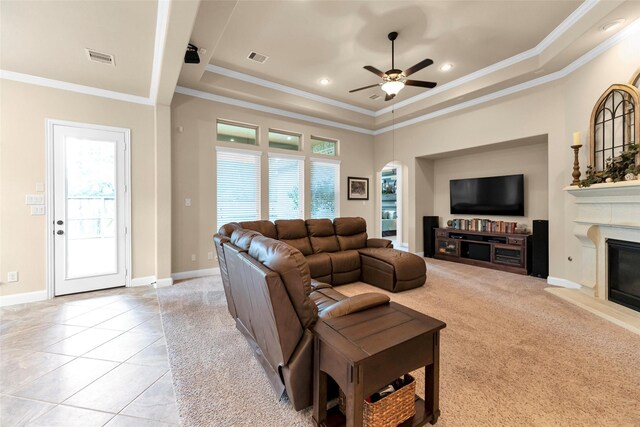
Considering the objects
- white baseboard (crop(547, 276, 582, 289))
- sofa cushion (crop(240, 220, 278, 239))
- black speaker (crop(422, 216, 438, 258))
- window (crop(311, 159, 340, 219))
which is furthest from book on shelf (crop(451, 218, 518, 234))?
sofa cushion (crop(240, 220, 278, 239))

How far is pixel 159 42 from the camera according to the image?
2.77 m

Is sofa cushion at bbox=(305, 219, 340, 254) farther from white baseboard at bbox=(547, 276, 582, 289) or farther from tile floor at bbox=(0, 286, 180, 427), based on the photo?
white baseboard at bbox=(547, 276, 582, 289)

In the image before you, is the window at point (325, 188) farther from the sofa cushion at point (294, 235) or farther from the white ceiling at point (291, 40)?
the white ceiling at point (291, 40)

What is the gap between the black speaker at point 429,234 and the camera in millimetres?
6277

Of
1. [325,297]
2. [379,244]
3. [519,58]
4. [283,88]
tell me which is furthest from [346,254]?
[519,58]

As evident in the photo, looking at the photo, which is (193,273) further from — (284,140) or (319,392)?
(319,392)

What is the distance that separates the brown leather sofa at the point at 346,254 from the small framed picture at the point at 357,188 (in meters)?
1.84

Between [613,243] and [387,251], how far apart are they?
105 inches

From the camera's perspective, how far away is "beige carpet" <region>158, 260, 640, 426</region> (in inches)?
63.4

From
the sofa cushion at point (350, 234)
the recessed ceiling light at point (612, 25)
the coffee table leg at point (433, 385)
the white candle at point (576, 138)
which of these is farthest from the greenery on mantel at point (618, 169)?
the coffee table leg at point (433, 385)

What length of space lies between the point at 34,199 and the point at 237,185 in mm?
2708

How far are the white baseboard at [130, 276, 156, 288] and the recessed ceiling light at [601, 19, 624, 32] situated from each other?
6661 mm

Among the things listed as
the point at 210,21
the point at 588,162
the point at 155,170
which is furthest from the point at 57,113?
the point at 588,162

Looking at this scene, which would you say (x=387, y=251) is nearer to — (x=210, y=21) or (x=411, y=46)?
(x=411, y=46)
